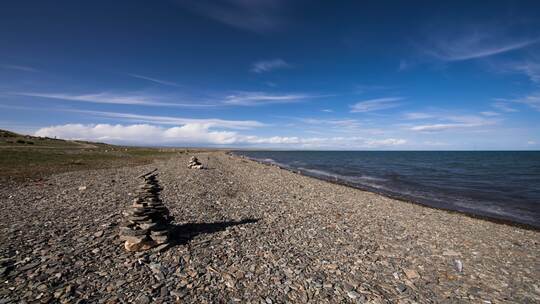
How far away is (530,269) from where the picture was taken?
30.1 feet

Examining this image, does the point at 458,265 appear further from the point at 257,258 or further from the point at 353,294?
the point at 257,258

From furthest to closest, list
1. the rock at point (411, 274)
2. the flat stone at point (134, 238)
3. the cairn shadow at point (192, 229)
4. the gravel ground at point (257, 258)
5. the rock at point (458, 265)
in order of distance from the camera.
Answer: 1. the cairn shadow at point (192, 229)
2. the rock at point (458, 265)
3. the flat stone at point (134, 238)
4. the rock at point (411, 274)
5. the gravel ground at point (257, 258)

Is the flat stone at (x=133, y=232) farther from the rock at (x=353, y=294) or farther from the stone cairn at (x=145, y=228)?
the rock at (x=353, y=294)

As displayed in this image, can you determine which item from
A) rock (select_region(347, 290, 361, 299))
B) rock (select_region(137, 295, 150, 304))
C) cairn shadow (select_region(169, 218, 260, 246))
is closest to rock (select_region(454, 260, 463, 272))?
rock (select_region(347, 290, 361, 299))

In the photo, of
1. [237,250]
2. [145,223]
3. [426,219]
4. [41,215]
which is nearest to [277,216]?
[237,250]

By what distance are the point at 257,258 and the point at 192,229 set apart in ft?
12.1

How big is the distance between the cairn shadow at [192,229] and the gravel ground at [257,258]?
44 mm

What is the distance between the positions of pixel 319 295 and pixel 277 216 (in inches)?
282

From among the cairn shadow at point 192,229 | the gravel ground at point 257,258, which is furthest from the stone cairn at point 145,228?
the cairn shadow at point 192,229

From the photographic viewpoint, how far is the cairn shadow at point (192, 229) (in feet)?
30.1

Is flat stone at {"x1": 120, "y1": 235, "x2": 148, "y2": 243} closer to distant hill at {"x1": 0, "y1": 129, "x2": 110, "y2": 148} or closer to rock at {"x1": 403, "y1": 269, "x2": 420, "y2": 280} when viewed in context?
rock at {"x1": 403, "y1": 269, "x2": 420, "y2": 280}

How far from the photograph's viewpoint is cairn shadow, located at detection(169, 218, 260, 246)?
30.1 feet

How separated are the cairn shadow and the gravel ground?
0.15 feet

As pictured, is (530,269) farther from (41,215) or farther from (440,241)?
(41,215)
